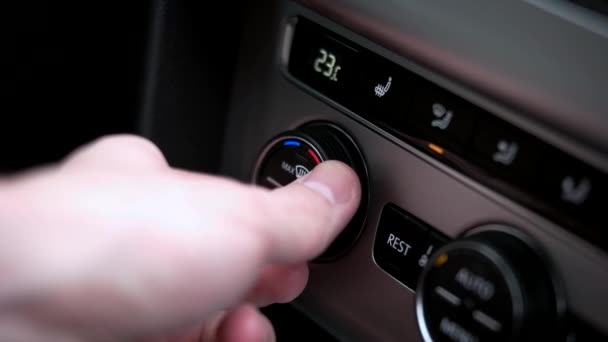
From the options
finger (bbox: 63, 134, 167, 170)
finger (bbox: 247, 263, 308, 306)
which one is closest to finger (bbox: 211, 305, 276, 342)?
finger (bbox: 247, 263, 308, 306)

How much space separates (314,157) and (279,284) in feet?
0.31

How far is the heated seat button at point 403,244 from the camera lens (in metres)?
0.53

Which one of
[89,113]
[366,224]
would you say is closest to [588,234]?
[366,224]

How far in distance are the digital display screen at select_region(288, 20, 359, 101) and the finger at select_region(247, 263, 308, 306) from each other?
128mm

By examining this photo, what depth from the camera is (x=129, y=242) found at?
38 centimetres

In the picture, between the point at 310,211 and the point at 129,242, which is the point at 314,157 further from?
the point at 129,242

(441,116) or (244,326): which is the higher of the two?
(441,116)

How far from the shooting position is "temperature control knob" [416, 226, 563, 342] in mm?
460

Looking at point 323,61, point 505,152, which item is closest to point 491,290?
point 505,152

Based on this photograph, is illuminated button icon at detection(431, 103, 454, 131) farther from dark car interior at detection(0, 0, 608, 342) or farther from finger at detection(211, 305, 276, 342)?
finger at detection(211, 305, 276, 342)

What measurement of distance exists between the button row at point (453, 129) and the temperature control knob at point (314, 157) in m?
0.03

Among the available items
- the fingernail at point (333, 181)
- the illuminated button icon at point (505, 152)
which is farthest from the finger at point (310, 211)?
the illuminated button icon at point (505, 152)

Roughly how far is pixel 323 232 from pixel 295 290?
0.40ft

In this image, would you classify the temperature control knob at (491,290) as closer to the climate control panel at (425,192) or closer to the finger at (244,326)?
the climate control panel at (425,192)
